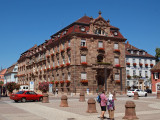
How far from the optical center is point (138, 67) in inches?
2589

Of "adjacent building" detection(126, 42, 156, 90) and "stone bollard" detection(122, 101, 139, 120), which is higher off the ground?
"adjacent building" detection(126, 42, 156, 90)

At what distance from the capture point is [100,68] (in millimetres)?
47750

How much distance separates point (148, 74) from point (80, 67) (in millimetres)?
28287

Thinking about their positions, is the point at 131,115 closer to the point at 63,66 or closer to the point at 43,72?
the point at 63,66

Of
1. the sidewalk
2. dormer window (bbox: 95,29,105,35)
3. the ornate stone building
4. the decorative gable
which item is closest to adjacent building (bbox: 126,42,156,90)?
the ornate stone building

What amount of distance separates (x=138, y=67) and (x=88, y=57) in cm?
2314

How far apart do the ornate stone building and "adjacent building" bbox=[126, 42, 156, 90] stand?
40.8 ft

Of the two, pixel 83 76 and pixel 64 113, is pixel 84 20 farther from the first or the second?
pixel 64 113

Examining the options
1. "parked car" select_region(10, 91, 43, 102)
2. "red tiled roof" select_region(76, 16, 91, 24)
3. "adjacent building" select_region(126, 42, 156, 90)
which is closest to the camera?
"parked car" select_region(10, 91, 43, 102)

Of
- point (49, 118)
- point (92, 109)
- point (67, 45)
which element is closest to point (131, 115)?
point (92, 109)

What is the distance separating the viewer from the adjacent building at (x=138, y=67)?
63.7 m

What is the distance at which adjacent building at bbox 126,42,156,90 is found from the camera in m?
63.7

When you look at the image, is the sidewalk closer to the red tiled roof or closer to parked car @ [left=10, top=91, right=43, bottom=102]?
parked car @ [left=10, top=91, right=43, bottom=102]

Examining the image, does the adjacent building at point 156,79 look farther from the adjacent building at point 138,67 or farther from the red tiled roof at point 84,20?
the red tiled roof at point 84,20
